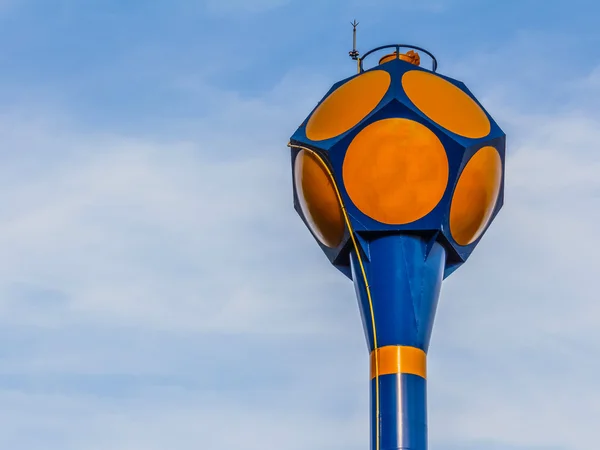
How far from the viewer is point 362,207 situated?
22.6 meters

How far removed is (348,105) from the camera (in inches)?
913

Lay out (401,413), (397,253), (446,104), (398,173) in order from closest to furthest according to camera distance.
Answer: (401,413)
(398,173)
(397,253)
(446,104)

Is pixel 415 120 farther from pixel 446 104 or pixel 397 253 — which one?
pixel 397 253

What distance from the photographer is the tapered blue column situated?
21406 mm

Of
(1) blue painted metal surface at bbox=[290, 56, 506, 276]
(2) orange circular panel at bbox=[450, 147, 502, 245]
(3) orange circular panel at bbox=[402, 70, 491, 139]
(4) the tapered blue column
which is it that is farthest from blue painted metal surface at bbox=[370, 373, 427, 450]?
(3) orange circular panel at bbox=[402, 70, 491, 139]

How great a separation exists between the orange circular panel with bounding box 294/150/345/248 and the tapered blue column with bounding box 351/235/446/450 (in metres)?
0.62

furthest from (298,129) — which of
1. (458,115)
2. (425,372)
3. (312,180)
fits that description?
(425,372)

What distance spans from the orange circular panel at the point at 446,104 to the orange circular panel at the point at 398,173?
1.42 feet

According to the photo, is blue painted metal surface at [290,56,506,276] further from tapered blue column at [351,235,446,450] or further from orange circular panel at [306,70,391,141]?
tapered blue column at [351,235,446,450]

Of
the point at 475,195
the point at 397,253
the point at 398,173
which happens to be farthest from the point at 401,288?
the point at 475,195

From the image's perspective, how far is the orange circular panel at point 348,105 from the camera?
2292cm

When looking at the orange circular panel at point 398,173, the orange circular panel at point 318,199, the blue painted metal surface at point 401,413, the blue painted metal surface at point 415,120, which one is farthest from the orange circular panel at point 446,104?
the blue painted metal surface at point 401,413

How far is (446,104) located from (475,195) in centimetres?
160

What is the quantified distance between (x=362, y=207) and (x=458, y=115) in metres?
2.28
